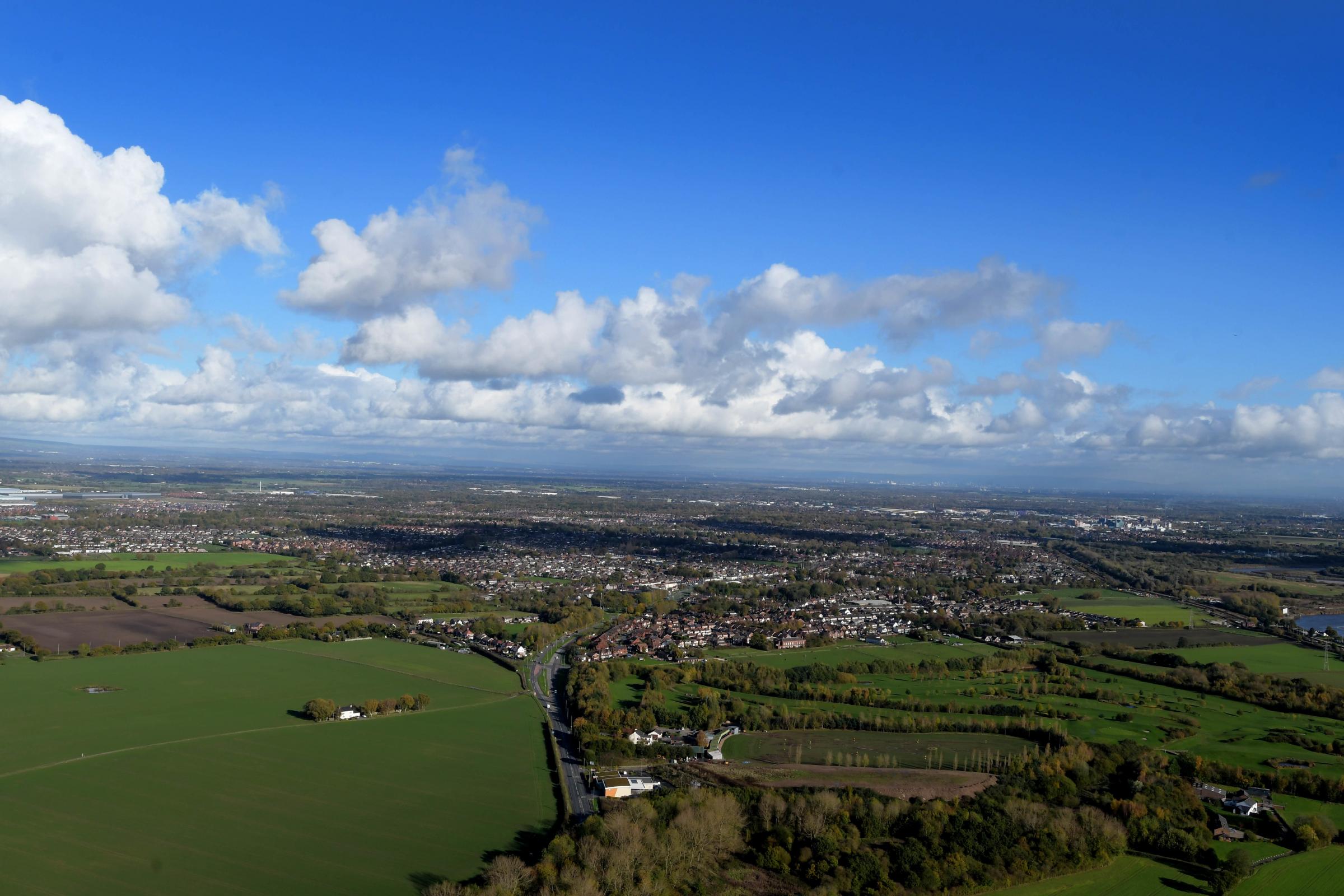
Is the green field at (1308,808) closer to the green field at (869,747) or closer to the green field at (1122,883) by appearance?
the green field at (1122,883)

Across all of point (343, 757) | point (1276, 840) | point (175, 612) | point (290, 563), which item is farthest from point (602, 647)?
point (290, 563)

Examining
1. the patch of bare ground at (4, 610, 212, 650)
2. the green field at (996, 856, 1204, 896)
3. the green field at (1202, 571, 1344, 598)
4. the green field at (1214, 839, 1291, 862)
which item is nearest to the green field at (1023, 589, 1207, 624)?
the green field at (1202, 571, 1344, 598)

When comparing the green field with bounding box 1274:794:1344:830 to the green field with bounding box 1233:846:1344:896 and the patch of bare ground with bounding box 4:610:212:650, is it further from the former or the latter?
the patch of bare ground with bounding box 4:610:212:650

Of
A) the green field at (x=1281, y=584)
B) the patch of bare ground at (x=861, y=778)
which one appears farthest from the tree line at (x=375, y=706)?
the green field at (x=1281, y=584)

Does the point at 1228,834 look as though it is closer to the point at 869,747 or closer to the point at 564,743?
the point at 869,747

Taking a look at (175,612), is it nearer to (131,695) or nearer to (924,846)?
(131,695)
